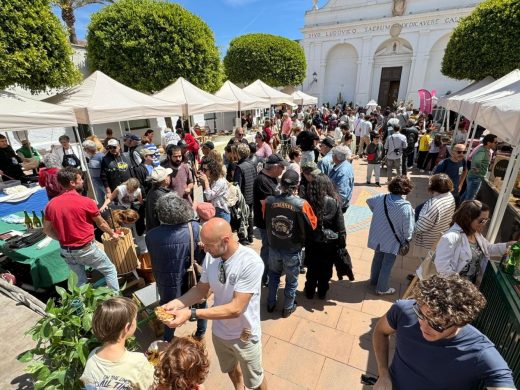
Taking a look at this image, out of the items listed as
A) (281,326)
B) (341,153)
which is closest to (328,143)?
(341,153)

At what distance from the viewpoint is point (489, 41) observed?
1167cm

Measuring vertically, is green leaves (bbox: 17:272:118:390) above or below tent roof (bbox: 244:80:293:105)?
below

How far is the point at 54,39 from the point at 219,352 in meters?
9.51

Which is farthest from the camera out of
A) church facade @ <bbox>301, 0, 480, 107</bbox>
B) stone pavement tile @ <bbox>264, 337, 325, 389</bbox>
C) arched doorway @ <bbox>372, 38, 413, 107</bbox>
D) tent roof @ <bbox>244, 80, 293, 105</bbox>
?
arched doorway @ <bbox>372, 38, 413, 107</bbox>

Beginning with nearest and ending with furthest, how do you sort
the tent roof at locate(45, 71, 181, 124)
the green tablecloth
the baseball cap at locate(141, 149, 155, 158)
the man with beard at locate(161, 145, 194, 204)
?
the green tablecloth
the man with beard at locate(161, 145, 194, 204)
the baseball cap at locate(141, 149, 155, 158)
the tent roof at locate(45, 71, 181, 124)

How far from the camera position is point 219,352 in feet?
7.81

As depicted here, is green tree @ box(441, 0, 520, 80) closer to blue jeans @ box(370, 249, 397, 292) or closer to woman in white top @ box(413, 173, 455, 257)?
woman in white top @ box(413, 173, 455, 257)

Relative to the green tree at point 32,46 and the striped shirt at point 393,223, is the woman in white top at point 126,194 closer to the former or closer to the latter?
the striped shirt at point 393,223

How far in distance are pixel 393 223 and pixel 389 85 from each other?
1314 inches

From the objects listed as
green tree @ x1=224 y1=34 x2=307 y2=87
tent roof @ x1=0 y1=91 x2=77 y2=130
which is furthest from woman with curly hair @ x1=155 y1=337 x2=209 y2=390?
green tree @ x1=224 y1=34 x2=307 y2=87

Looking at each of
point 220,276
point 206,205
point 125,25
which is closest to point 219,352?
point 220,276

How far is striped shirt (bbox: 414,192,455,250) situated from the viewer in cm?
347

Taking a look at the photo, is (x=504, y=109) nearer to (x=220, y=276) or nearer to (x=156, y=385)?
(x=220, y=276)

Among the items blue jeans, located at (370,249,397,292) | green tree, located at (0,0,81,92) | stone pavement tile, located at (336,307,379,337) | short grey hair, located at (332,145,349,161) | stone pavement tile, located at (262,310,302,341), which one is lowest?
stone pavement tile, located at (262,310,302,341)
